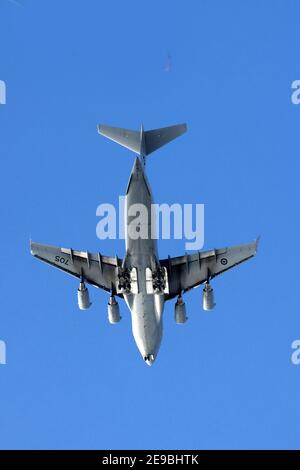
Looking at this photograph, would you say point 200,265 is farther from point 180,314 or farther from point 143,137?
point 143,137

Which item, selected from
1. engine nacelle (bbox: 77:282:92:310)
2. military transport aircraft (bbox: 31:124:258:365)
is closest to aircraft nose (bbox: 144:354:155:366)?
military transport aircraft (bbox: 31:124:258:365)

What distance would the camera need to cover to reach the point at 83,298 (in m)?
71.2

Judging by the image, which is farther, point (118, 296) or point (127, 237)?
point (118, 296)

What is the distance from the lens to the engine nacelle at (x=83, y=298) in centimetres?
7125

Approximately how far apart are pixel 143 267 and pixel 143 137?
11.2m

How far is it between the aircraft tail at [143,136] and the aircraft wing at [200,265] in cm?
1001

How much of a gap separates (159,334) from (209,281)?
21.8ft

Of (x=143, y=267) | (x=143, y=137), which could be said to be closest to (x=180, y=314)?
(x=143, y=267)

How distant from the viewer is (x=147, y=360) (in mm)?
70125

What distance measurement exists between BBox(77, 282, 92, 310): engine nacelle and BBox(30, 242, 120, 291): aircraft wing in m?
2.06

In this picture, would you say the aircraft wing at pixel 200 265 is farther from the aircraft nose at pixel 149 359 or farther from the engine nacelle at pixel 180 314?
the aircraft nose at pixel 149 359
